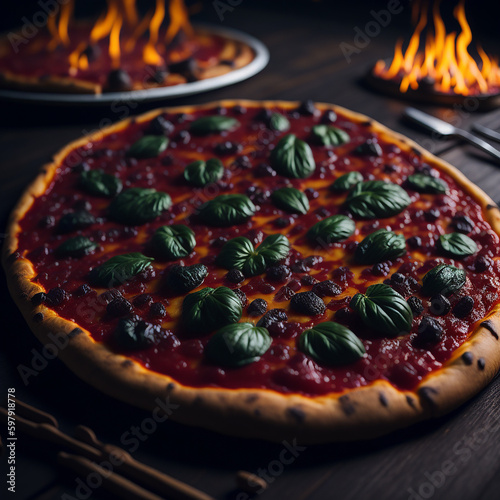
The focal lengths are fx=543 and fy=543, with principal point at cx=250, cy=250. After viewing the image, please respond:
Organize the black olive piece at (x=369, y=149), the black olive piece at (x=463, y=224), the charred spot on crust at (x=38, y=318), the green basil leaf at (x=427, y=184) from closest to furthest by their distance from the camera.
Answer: the charred spot on crust at (x=38, y=318) < the black olive piece at (x=463, y=224) < the green basil leaf at (x=427, y=184) < the black olive piece at (x=369, y=149)

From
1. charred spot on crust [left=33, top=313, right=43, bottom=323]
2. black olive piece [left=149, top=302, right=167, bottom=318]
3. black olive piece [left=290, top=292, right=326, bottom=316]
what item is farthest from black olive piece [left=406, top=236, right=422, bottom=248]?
charred spot on crust [left=33, top=313, right=43, bottom=323]

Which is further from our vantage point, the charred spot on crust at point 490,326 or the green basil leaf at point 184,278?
the green basil leaf at point 184,278

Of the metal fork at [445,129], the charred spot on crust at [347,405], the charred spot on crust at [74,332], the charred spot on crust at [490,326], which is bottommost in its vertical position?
the charred spot on crust at [74,332]

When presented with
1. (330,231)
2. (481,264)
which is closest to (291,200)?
(330,231)

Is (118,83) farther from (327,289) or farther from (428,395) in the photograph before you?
(428,395)

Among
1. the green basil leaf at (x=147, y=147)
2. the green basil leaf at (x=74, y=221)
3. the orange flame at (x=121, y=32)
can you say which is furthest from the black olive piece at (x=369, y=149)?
the orange flame at (x=121, y=32)

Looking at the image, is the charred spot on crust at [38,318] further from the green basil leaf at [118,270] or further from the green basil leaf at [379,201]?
the green basil leaf at [379,201]

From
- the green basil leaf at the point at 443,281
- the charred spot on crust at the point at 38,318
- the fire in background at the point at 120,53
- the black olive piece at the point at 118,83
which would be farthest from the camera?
the fire in background at the point at 120,53
